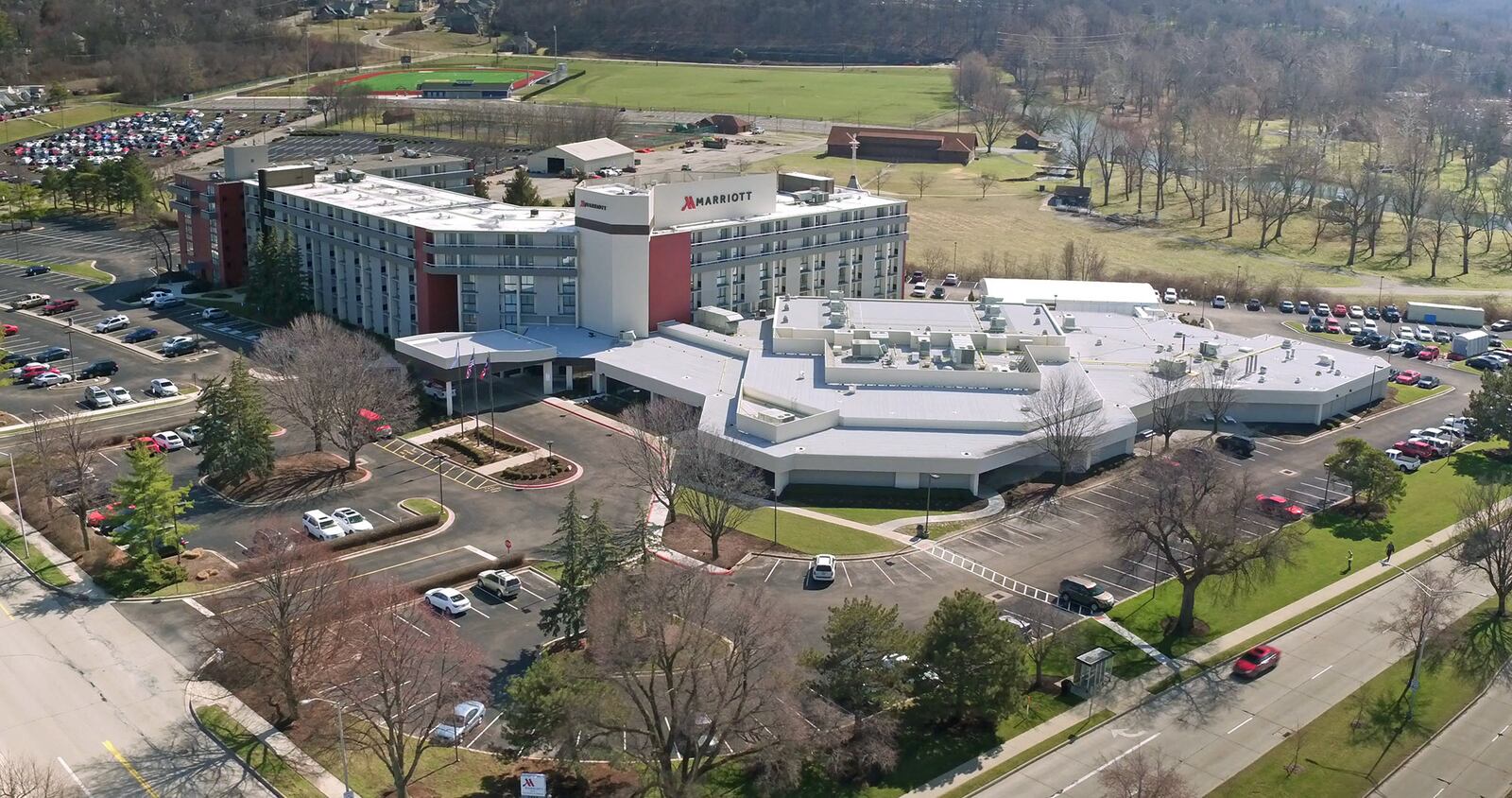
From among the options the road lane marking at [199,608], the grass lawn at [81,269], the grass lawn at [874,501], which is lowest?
the road lane marking at [199,608]

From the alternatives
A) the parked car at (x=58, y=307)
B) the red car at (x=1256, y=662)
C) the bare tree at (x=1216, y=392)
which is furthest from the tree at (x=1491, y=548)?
the parked car at (x=58, y=307)

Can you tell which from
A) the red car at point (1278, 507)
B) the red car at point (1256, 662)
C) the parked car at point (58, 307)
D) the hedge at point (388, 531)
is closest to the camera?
the red car at point (1256, 662)

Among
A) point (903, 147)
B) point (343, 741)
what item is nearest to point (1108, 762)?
point (343, 741)

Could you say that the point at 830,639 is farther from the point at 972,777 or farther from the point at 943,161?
the point at 943,161

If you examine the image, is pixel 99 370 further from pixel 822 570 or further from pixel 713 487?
pixel 822 570

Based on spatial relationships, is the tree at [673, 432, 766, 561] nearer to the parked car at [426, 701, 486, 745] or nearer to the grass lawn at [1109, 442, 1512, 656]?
the parked car at [426, 701, 486, 745]

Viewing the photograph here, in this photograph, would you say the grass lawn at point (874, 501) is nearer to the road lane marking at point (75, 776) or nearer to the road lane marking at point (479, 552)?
the road lane marking at point (479, 552)
